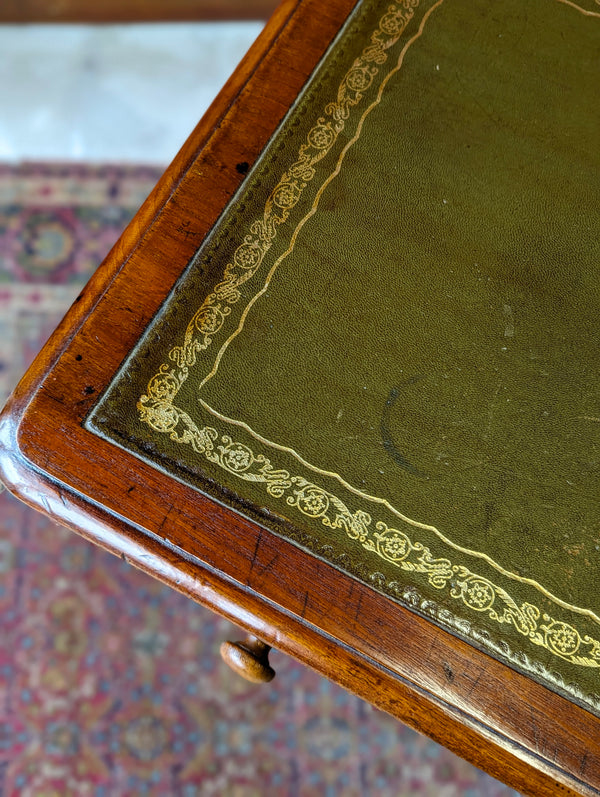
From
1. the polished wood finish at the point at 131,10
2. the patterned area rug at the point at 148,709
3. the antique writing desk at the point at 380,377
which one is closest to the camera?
the antique writing desk at the point at 380,377

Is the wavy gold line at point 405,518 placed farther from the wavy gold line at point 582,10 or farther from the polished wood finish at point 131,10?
the polished wood finish at point 131,10

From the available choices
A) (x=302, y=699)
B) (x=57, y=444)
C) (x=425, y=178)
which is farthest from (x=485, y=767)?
(x=302, y=699)

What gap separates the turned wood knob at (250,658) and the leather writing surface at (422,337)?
0.15m

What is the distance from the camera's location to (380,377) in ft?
2.28

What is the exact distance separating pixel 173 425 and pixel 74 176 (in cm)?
125

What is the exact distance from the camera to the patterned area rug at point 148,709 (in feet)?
4.43

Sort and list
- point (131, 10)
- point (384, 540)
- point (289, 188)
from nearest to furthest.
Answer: point (384, 540) → point (289, 188) → point (131, 10)

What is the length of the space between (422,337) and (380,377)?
0.20 feet

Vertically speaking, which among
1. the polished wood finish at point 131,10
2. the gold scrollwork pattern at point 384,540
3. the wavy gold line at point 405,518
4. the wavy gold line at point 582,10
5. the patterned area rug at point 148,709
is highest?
the wavy gold line at point 582,10

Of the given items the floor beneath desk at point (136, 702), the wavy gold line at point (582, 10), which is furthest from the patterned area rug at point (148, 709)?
the wavy gold line at point (582, 10)

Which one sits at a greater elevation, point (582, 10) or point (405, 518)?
point (582, 10)

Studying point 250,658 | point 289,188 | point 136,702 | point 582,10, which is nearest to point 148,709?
point 136,702

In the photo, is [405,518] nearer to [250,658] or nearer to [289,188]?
[250,658]

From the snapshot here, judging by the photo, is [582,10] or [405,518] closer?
[405,518]
